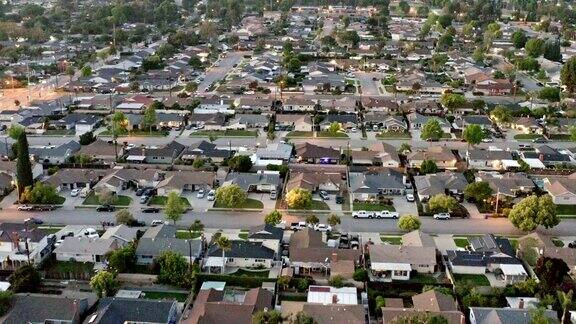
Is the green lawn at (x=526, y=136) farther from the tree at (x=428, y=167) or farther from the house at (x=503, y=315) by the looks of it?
the house at (x=503, y=315)

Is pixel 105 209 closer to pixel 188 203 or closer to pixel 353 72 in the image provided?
pixel 188 203

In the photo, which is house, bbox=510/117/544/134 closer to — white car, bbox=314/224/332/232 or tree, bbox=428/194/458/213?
tree, bbox=428/194/458/213

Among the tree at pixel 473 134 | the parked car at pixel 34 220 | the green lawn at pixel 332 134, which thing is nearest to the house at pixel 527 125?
the tree at pixel 473 134

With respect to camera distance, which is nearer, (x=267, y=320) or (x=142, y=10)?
(x=267, y=320)

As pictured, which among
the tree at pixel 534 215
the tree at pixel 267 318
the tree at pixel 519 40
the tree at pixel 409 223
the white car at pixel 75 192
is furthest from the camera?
the tree at pixel 519 40

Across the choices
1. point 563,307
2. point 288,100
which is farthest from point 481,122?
point 563,307

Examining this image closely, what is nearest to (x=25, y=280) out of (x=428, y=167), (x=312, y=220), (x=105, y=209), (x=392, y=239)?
(x=105, y=209)

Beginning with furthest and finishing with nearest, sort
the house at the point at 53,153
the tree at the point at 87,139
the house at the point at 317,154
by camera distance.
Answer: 1. the tree at the point at 87,139
2. the house at the point at 317,154
3. the house at the point at 53,153
